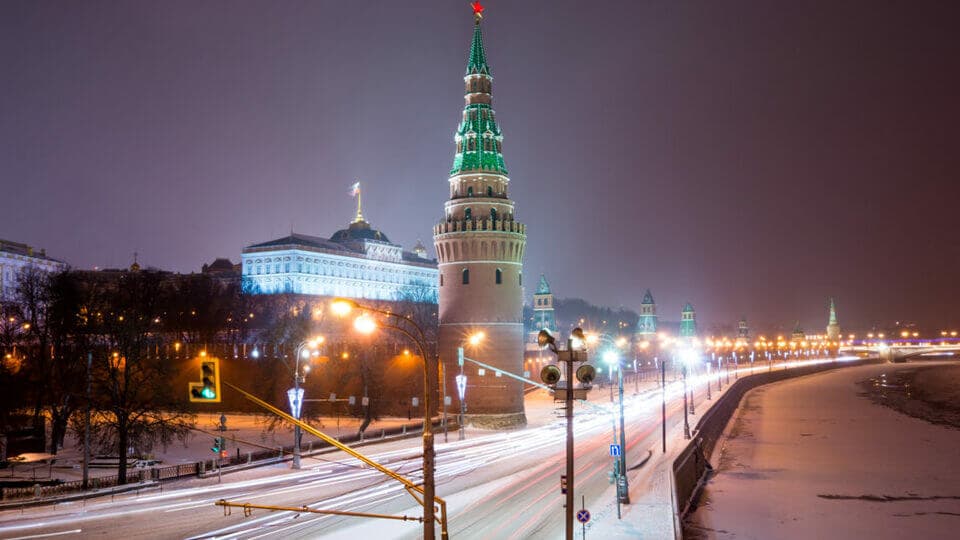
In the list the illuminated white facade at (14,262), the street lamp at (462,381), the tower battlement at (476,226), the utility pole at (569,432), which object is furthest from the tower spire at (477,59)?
the illuminated white facade at (14,262)

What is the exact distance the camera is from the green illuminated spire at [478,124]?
216ft

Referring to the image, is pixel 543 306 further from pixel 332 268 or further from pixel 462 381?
pixel 462 381

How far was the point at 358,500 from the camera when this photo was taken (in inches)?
1364

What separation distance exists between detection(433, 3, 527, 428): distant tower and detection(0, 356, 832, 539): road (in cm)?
1106

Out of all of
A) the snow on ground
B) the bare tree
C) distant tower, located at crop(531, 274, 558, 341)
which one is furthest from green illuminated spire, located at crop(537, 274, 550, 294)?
the bare tree

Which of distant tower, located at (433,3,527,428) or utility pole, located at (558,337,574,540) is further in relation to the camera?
distant tower, located at (433,3,527,428)

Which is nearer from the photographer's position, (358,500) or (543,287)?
(358,500)

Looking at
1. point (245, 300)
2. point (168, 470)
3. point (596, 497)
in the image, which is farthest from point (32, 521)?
point (245, 300)

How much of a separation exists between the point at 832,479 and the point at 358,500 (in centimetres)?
3303

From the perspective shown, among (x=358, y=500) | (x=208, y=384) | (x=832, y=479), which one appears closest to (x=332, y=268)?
(x=832, y=479)

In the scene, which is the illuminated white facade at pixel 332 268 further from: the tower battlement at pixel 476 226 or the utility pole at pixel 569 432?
the utility pole at pixel 569 432

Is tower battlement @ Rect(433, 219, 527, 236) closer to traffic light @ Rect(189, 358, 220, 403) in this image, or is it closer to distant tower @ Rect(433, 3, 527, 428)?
distant tower @ Rect(433, 3, 527, 428)

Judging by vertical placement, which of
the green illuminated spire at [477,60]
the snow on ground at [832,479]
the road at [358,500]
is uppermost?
the green illuminated spire at [477,60]

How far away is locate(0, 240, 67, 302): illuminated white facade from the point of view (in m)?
152
